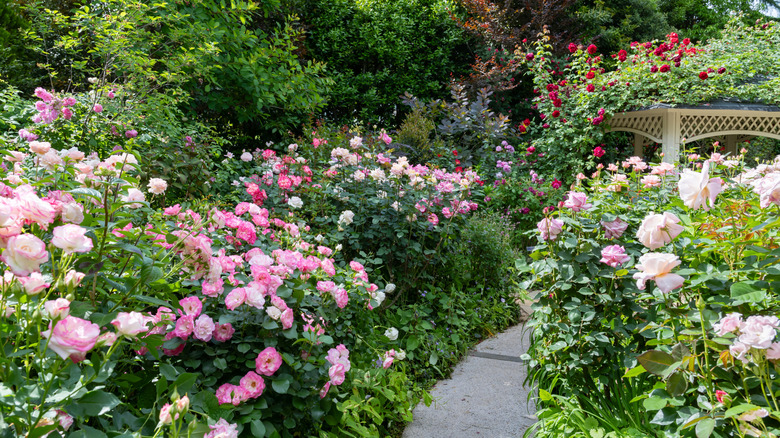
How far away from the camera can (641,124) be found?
6.39 meters

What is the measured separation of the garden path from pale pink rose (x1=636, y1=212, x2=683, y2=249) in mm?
1308

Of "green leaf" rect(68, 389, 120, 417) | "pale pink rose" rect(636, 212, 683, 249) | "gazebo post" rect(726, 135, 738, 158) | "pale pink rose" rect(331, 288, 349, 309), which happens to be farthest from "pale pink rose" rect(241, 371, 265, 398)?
"gazebo post" rect(726, 135, 738, 158)

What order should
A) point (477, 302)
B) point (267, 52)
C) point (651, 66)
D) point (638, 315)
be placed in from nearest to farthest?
point (638, 315) < point (477, 302) < point (267, 52) < point (651, 66)

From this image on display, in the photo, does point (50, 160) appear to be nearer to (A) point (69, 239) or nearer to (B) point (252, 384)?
(A) point (69, 239)

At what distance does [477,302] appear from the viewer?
152 inches

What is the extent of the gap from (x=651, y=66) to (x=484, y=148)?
2.21m

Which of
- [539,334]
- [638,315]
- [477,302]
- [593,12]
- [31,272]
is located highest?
[593,12]

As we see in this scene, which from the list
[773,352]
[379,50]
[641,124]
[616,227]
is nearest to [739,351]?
[773,352]

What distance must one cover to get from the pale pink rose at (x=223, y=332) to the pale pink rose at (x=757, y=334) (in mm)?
1379

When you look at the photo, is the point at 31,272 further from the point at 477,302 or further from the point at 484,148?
the point at 484,148

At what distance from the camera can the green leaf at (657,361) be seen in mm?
1302

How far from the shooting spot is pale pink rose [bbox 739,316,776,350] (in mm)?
1033

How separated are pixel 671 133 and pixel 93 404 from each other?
647 cm

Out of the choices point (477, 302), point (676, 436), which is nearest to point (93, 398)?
point (676, 436)
